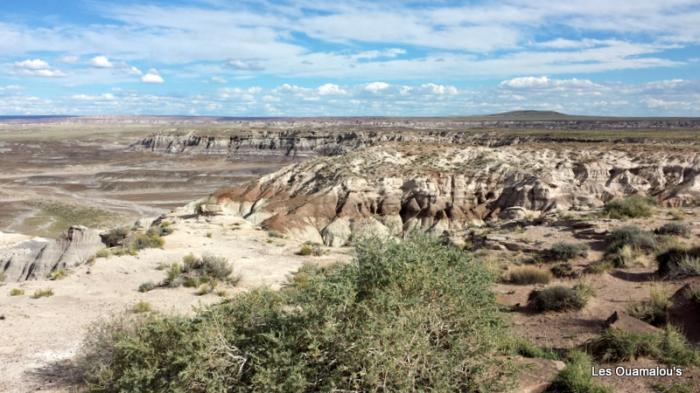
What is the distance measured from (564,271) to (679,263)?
273cm

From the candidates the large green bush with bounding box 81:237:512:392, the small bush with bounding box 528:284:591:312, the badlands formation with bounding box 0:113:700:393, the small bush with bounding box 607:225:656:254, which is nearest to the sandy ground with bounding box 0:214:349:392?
the badlands formation with bounding box 0:113:700:393

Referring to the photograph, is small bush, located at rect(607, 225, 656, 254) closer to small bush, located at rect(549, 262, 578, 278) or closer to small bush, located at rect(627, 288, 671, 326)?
small bush, located at rect(549, 262, 578, 278)

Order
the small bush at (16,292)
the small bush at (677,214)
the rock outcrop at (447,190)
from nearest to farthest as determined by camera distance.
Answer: the small bush at (16,292) → the small bush at (677,214) → the rock outcrop at (447,190)

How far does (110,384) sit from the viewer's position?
7.26m

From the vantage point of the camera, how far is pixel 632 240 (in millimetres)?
14648

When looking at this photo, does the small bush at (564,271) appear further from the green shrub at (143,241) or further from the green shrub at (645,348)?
the green shrub at (143,241)

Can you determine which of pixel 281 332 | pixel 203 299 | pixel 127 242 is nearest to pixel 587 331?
pixel 281 332

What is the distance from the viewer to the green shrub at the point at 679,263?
37.6 ft

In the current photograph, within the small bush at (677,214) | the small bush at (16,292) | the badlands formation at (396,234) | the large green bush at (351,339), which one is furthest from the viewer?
the small bush at (677,214)

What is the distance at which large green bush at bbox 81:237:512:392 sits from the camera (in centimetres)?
545

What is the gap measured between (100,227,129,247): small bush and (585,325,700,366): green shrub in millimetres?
22018

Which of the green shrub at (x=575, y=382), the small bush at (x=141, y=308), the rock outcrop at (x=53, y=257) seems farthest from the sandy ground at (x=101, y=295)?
the green shrub at (x=575, y=382)

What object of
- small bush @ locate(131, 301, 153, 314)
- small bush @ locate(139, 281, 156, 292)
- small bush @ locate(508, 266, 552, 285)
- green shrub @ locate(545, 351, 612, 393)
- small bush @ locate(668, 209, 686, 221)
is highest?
small bush @ locate(668, 209, 686, 221)

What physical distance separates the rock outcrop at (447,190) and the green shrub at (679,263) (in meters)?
15.4
